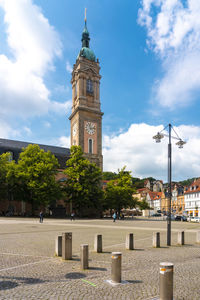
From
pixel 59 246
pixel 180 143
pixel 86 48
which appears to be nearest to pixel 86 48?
pixel 86 48

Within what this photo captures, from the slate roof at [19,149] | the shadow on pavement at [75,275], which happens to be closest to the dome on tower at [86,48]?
the slate roof at [19,149]

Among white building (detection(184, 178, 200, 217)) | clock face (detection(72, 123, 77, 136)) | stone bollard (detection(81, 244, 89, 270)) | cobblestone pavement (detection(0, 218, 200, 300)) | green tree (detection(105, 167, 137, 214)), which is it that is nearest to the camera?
cobblestone pavement (detection(0, 218, 200, 300))

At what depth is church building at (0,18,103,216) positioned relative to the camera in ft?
187

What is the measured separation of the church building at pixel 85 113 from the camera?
2245 inches

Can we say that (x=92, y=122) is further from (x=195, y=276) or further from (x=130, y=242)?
(x=195, y=276)

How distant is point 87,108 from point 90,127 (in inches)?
172

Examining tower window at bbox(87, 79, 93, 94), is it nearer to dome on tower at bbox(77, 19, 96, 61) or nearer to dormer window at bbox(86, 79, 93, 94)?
dormer window at bbox(86, 79, 93, 94)

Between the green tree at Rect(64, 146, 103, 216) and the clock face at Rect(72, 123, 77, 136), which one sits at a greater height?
the clock face at Rect(72, 123, 77, 136)

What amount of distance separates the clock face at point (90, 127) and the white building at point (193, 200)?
3651cm

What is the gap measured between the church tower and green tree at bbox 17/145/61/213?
13377 millimetres

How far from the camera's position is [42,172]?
138 feet

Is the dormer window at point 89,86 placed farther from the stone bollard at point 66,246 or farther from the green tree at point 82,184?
the stone bollard at point 66,246

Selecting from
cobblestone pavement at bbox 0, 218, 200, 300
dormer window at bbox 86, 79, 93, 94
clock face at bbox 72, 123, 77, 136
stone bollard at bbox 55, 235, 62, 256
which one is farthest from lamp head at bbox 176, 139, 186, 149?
dormer window at bbox 86, 79, 93, 94

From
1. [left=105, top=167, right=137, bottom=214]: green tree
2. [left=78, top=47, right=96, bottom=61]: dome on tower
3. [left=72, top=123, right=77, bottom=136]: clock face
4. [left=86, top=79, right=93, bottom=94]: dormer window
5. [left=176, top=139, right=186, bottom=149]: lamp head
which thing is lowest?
[left=105, top=167, right=137, bottom=214]: green tree
